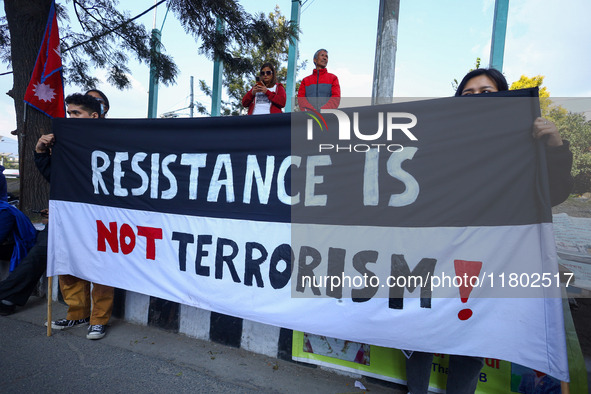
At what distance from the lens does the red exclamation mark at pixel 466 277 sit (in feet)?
5.59

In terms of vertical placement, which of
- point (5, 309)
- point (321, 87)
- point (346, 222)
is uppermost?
point (321, 87)

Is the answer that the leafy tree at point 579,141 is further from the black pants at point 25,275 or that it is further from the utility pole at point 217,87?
the black pants at point 25,275

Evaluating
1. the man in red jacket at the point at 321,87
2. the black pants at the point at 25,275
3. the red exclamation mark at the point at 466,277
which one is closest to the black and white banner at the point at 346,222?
the red exclamation mark at the point at 466,277

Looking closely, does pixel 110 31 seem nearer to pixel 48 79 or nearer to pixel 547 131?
pixel 48 79

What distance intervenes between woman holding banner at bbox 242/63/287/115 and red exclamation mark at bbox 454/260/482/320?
8.53ft

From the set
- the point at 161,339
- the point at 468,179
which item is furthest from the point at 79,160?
the point at 468,179

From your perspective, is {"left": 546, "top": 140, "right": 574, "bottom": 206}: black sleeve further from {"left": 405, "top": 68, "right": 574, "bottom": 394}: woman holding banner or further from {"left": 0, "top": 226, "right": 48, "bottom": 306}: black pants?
{"left": 0, "top": 226, "right": 48, "bottom": 306}: black pants

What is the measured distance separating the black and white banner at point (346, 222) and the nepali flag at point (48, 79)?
0.99 meters

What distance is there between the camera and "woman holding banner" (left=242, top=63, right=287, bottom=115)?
366cm

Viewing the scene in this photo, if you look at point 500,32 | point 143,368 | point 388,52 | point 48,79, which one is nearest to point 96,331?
point 143,368

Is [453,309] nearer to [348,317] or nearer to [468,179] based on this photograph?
[348,317]

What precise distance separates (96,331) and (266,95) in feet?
9.61

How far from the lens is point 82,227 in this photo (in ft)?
8.89

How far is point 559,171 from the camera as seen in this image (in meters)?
1.62
